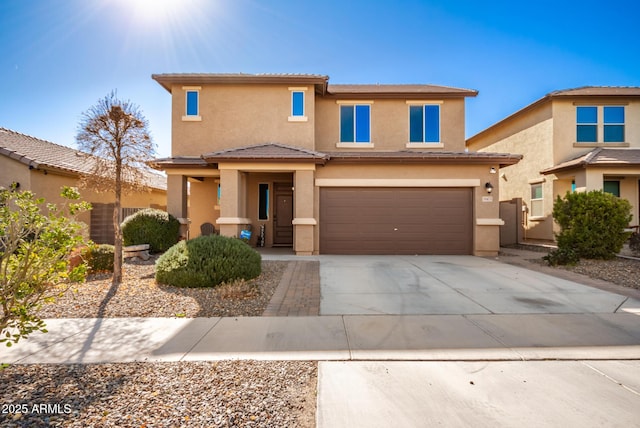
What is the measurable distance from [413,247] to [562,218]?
471cm

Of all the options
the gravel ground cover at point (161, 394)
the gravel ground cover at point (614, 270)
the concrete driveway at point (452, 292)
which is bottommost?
the gravel ground cover at point (161, 394)

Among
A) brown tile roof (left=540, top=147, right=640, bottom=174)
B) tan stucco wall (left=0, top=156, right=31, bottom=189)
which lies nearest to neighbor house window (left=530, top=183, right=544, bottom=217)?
brown tile roof (left=540, top=147, right=640, bottom=174)

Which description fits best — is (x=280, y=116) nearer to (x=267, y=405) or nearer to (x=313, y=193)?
(x=313, y=193)

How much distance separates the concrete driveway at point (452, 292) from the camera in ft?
17.6

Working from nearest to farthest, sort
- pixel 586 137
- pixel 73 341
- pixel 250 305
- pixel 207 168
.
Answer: pixel 73 341, pixel 250 305, pixel 207 168, pixel 586 137

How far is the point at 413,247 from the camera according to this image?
11.9m

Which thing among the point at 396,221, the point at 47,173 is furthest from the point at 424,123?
the point at 47,173

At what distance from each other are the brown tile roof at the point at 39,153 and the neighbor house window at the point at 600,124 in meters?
19.2

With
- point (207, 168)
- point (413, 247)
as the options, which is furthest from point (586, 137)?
point (207, 168)

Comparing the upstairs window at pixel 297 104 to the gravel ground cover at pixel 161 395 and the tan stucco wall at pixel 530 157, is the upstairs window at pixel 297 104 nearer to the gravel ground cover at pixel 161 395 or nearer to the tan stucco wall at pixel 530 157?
the gravel ground cover at pixel 161 395

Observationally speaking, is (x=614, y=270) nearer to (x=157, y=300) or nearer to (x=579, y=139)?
(x=579, y=139)

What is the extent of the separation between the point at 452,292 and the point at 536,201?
13.5m

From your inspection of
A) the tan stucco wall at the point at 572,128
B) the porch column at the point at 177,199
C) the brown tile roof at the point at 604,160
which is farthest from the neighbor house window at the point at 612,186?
the porch column at the point at 177,199

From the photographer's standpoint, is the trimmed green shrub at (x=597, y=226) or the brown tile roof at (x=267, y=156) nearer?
the trimmed green shrub at (x=597, y=226)
